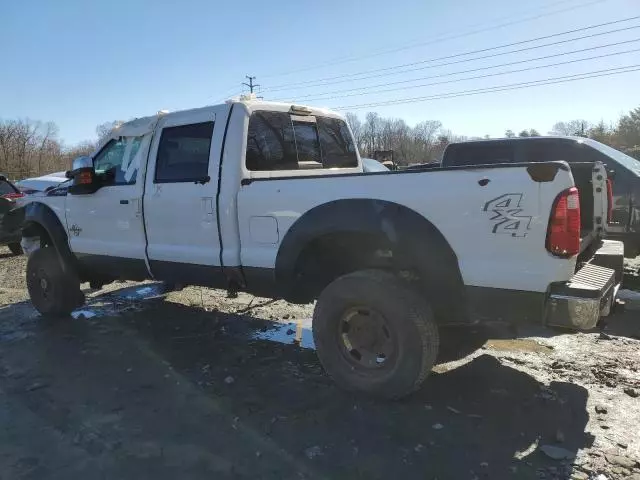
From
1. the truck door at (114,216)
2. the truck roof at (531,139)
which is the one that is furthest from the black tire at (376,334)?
the truck roof at (531,139)

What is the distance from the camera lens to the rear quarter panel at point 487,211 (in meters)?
3.00

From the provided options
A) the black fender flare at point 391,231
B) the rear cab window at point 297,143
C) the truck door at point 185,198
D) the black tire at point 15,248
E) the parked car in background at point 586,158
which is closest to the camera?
the black fender flare at point 391,231

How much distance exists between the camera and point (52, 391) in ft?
13.4

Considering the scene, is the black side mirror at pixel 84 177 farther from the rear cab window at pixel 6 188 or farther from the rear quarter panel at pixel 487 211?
the rear cab window at pixel 6 188

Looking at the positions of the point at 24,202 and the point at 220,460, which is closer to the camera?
the point at 220,460

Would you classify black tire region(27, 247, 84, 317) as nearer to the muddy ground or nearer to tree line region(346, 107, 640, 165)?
the muddy ground

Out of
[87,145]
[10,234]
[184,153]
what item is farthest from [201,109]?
[87,145]

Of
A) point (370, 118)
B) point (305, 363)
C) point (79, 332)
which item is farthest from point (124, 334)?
point (370, 118)

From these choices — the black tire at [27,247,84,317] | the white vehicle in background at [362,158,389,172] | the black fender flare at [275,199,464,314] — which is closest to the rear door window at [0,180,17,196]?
the black tire at [27,247,84,317]

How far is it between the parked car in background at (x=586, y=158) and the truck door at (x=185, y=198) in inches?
177

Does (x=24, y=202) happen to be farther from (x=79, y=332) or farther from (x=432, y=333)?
(x=432, y=333)

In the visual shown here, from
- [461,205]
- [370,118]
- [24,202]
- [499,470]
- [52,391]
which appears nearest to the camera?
[499,470]

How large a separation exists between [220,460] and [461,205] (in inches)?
81.4

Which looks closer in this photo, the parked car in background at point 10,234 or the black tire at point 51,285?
the black tire at point 51,285
